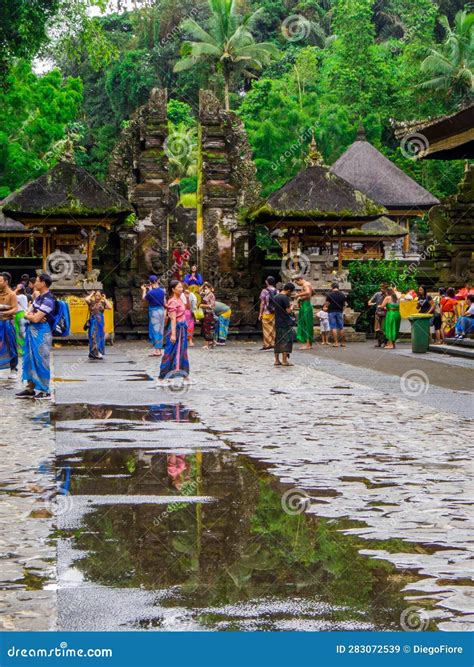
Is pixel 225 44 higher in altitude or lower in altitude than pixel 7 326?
higher

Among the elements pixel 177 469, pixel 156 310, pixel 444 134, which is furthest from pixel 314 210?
pixel 177 469

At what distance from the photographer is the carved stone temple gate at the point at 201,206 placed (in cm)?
3922

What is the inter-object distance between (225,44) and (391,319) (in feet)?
143

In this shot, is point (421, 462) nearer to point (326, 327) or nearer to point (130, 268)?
point (326, 327)

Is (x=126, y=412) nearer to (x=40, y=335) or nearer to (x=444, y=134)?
(x=40, y=335)

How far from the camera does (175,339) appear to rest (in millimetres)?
20203

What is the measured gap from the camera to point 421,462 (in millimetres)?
11406

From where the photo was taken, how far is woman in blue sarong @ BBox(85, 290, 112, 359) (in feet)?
88.3

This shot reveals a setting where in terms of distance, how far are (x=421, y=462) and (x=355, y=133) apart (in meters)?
53.5

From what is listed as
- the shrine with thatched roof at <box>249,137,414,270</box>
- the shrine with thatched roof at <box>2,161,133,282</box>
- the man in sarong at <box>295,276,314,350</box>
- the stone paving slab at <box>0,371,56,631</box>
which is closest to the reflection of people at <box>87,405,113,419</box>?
the stone paving slab at <box>0,371,56,631</box>

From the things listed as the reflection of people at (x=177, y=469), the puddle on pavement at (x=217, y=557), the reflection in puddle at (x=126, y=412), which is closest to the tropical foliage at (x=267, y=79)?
the reflection in puddle at (x=126, y=412)

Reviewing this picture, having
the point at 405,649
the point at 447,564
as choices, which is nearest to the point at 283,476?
the point at 447,564

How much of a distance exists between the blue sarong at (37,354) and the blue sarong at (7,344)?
3.40 m

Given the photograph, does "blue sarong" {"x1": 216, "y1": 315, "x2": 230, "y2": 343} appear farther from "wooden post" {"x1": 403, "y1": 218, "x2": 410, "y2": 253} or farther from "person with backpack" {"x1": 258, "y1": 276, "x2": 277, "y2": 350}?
"wooden post" {"x1": 403, "y1": 218, "x2": 410, "y2": 253}
